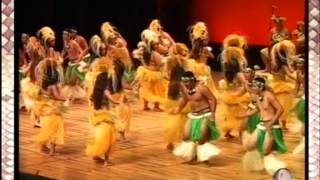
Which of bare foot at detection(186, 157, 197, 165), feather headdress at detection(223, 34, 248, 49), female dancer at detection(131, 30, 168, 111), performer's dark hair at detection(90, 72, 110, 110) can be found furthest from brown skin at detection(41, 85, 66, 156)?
feather headdress at detection(223, 34, 248, 49)

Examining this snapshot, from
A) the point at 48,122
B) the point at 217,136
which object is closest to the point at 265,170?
the point at 217,136

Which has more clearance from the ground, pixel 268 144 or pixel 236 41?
pixel 236 41

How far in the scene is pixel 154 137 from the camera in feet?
8.06

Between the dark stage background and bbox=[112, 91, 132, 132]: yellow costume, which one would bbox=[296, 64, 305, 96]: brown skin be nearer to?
the dark stage background

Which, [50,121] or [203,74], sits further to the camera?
[50,121]

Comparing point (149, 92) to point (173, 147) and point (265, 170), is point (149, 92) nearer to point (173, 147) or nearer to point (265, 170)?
point (173, 147)

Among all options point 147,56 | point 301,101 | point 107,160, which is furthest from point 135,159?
point 301,101

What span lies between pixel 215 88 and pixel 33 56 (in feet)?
1.93

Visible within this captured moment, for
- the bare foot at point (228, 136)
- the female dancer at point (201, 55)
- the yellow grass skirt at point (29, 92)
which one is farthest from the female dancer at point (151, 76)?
the yellow grass skirt at point (29, 92)

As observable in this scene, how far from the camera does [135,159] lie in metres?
2.47

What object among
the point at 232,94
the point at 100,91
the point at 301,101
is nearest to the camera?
the point at 301,101

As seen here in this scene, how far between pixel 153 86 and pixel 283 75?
400mm

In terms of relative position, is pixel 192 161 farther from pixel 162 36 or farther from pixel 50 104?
pixel 50 104

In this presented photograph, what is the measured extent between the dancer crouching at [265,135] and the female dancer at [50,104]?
591 mm
